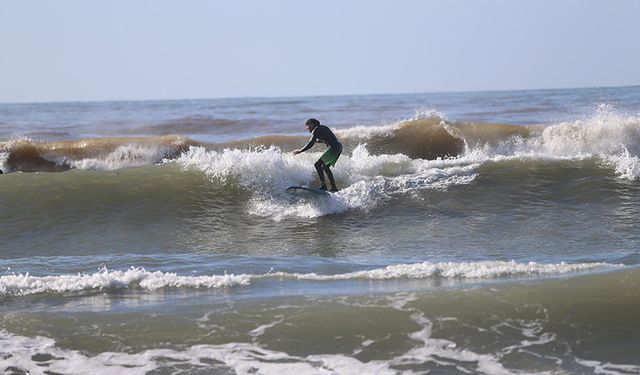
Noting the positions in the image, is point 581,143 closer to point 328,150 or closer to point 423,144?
point 423,144

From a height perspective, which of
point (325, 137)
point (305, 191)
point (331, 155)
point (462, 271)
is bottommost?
point (462, 271)

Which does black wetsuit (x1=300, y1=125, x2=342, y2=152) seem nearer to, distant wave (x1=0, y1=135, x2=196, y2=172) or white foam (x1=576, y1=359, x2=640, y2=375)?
distant wave (x1=0, y1=135, x2=196, y2=172)

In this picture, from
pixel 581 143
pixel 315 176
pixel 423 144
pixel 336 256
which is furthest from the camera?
pixel 423 144

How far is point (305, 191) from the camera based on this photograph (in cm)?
1414

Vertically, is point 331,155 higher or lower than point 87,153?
higher

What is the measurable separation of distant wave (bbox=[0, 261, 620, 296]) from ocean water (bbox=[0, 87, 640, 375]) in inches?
1.2

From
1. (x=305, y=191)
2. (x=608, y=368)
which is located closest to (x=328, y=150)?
(x=305, y=191)

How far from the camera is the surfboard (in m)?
14.0

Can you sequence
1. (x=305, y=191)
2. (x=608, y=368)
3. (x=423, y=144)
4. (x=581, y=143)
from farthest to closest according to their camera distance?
(x=423, y=144), (x=581, y=143), (x=305, y=191), (x=608, y=368)

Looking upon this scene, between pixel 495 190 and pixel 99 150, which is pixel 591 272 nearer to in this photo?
pixel 495 190

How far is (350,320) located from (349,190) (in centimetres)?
661

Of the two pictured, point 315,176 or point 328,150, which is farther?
point 315,176

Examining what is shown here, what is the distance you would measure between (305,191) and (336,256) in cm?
313

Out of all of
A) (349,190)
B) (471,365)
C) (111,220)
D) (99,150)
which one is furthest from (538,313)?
(99,150)
